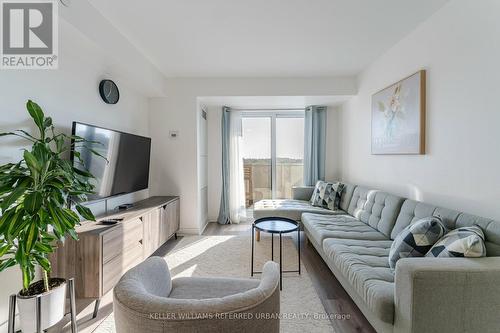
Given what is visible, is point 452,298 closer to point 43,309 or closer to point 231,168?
point 43,309

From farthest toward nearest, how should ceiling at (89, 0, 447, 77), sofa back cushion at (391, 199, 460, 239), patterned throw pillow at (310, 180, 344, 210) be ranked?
patterned throw pillow at (310, 180, 344, 210) < ceiling at (89, 0, 447, 77) < sofa back cushion at (391, 199, 460, 239)

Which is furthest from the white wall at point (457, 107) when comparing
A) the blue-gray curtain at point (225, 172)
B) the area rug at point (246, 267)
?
the blue-gray curtain at point (225, 172)

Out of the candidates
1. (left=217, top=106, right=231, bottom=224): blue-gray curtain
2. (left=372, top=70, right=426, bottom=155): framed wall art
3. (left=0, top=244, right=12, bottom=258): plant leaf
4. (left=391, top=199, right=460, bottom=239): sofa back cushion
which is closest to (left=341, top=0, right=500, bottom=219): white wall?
(left=372, top=70, right=426, bottom=155): framed wall art

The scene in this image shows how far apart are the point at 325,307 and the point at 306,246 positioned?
4.66 feet

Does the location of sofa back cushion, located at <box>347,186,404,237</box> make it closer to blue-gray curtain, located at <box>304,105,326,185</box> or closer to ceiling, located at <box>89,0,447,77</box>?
blue-gray curtain, located at <box>304,105,326,185</box>

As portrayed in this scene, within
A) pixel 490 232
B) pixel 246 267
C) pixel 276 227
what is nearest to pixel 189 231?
pixel 246 267

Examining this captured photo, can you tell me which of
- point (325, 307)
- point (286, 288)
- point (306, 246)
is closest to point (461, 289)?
point (325, 307)

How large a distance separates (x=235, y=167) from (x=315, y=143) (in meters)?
1.62

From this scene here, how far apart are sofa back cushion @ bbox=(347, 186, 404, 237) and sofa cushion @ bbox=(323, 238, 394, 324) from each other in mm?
242

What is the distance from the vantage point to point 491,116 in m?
1.67

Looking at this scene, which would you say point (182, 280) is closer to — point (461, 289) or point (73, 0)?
point (461, 289)

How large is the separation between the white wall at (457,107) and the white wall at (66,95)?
10.3ft

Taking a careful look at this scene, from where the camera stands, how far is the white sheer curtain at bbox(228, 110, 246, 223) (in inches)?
183

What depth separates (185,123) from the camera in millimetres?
3895
